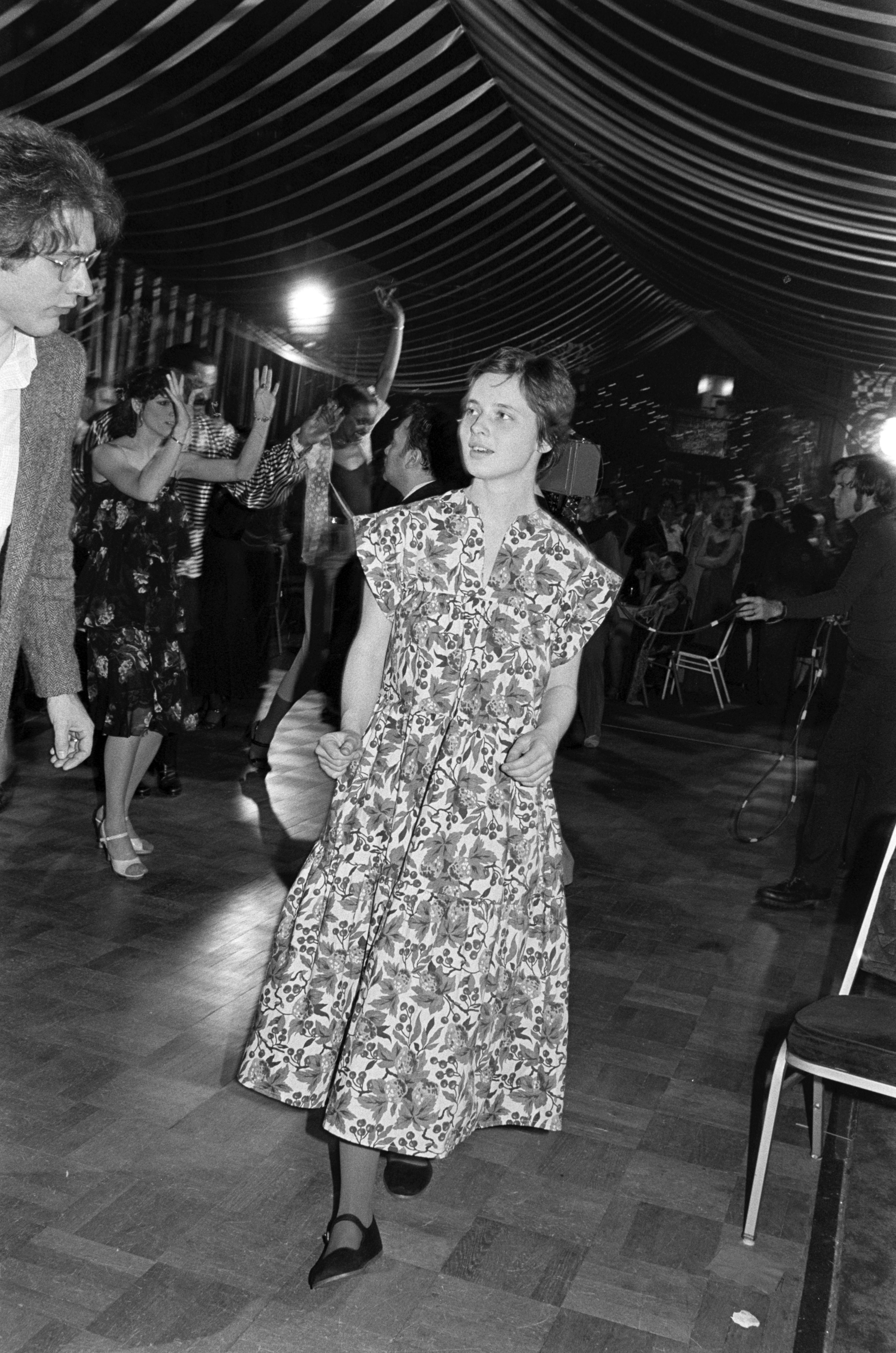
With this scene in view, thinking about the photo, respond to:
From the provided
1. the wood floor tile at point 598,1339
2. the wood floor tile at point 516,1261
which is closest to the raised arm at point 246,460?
the wood floor tile at point 516,1261

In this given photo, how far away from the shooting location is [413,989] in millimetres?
2213

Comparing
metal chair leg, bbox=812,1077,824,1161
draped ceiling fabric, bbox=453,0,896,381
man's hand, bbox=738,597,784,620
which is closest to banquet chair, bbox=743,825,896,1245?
metal chair leg, bbox=812,1077,824,1161

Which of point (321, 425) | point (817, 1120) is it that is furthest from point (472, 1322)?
point (321, 425)

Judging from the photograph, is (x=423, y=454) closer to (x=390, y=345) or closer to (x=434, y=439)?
(x=434, y=439)

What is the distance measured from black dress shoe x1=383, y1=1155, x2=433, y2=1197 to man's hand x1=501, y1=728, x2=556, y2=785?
85cm

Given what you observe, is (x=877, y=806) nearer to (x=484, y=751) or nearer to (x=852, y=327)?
(x=484, y=751)

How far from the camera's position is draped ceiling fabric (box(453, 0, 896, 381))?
18.3 feet

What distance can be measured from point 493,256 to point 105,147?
253 centimetres

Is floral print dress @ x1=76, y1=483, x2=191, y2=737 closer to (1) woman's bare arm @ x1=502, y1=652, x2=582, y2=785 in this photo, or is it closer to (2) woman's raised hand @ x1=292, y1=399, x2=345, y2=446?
(2) woman's raised hand @ x1=292, y1=399, x2=345, y2=446

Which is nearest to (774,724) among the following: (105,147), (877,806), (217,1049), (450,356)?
(450,356)

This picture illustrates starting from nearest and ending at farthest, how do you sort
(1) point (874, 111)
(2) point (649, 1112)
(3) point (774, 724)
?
(2) point (649, 1112)
(1) point (874, 111)
(3) point (774, 724)

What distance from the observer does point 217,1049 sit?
3098 mm

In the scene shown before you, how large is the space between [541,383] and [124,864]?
2.56m

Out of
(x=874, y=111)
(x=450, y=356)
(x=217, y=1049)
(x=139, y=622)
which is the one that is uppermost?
(x=874, y=111)
